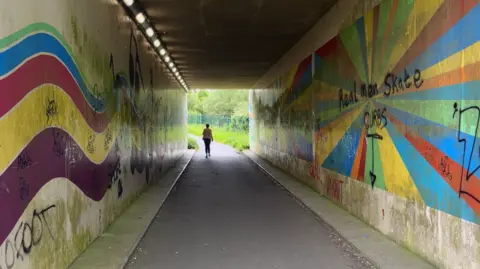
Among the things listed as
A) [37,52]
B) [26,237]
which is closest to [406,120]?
[37,52]

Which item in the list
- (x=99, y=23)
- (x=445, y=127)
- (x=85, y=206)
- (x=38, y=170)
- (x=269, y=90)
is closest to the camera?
(x=38, y=170)

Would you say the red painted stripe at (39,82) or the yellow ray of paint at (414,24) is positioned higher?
the yellow ray of paint at (414,24)

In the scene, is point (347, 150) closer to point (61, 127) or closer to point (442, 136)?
point (442, 136)

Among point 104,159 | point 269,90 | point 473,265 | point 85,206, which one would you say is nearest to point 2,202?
point 85,206

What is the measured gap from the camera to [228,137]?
172 feet

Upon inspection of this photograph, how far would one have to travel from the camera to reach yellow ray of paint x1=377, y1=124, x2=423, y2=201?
275 inches

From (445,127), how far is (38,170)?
15.9ft

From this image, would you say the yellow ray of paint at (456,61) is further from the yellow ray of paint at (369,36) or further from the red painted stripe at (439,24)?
the yellow ray of paint at (369,36)

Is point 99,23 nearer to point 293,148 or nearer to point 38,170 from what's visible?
point 38,170

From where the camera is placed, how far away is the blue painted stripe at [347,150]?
31.8ft

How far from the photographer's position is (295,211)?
10805 millimetres

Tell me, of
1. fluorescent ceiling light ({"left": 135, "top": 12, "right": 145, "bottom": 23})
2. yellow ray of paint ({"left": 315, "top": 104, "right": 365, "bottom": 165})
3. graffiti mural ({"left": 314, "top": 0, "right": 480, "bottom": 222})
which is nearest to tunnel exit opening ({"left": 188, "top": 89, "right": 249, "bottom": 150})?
yellow ray of paint ({"left": 315, "top": 104, "right": 365, "bottom": 165})

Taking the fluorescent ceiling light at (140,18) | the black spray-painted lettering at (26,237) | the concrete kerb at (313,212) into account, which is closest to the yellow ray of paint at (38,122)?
the black spray-painted lettering at (26,237)

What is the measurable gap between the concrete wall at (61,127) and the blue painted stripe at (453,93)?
4.77 metres
